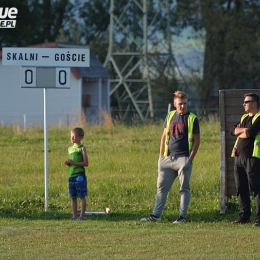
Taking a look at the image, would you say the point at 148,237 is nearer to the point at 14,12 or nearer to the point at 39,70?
the point at 39,70

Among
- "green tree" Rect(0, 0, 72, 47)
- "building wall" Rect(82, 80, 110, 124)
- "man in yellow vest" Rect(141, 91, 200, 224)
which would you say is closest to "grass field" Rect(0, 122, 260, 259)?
"man in yellow vest" Rect(141, 91, 200, 224)

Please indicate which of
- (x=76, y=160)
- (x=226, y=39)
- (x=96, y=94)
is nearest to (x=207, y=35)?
(x=226, y=39)

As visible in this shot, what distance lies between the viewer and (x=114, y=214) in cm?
1574

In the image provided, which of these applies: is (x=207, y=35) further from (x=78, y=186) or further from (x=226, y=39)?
(x=78, y=186)

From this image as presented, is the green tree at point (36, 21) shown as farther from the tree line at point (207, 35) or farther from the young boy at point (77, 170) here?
the young boy at point (77, 170)

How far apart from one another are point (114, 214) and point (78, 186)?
105 cm

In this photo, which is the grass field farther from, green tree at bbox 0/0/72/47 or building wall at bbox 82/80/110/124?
green tree at bbox 0/0/72/47

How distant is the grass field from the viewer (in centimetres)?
1192

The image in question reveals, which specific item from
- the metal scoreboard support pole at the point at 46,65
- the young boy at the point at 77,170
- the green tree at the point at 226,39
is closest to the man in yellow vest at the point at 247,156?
the young boy at the point at 77,170

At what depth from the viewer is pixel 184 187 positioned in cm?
1454

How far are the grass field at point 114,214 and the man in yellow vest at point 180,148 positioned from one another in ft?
1.72

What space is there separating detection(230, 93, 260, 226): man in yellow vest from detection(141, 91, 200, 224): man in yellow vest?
65cm

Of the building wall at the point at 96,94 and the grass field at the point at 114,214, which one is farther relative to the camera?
the building wall at the point at 96,94

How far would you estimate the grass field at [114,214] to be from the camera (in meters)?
11.9
